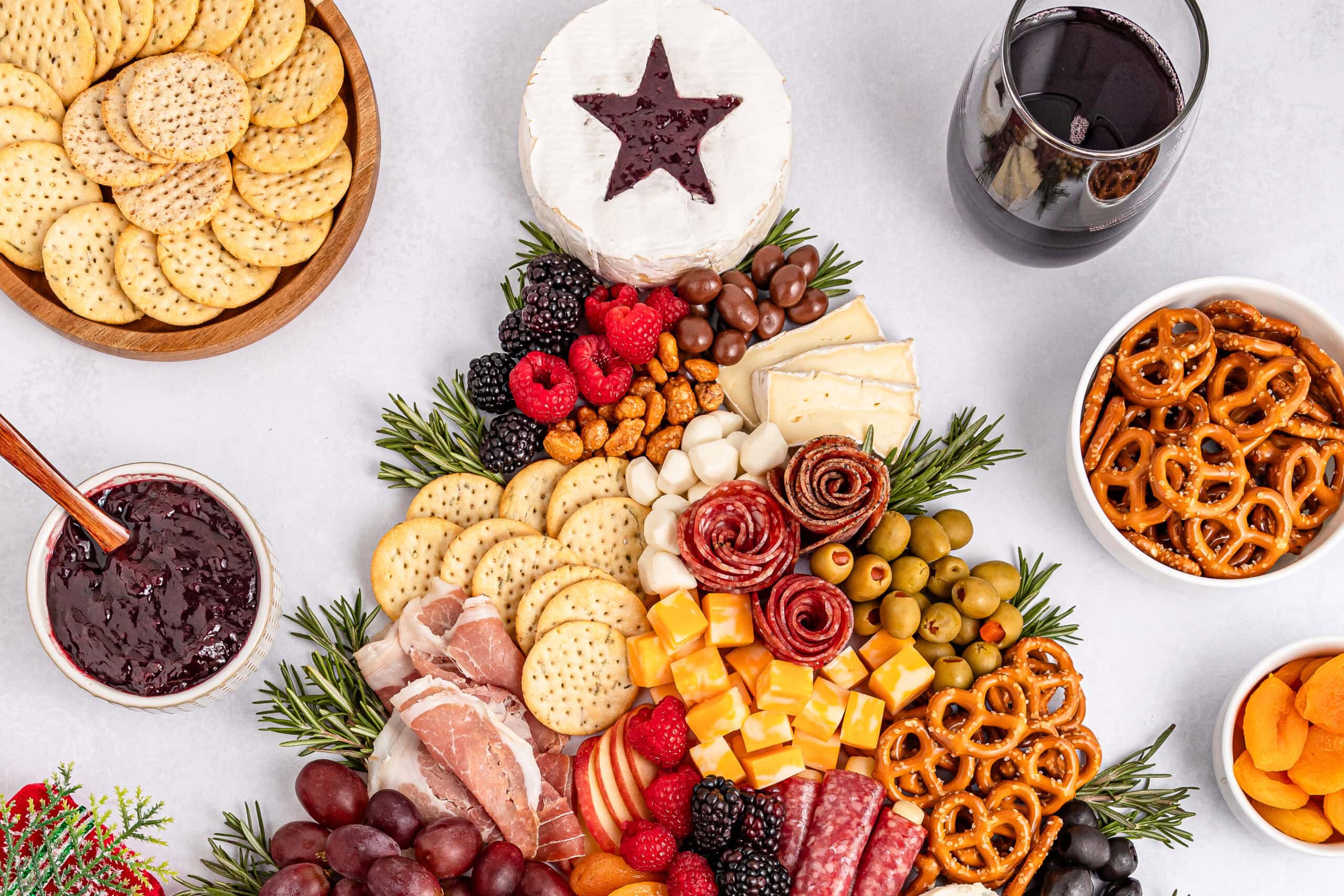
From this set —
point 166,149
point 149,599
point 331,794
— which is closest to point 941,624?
point 331,794

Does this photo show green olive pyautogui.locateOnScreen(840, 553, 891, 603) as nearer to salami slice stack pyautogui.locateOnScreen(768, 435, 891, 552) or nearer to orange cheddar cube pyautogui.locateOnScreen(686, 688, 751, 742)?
salami slice stack pyautogui.locateOnScreen(768, 435, 891, 552)

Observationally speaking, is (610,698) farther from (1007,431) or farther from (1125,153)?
(1125,153)

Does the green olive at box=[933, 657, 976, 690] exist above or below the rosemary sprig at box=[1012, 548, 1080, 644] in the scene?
below

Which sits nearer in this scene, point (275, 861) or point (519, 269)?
point (275, 861)

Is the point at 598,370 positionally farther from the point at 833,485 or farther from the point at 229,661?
the point at 229,661

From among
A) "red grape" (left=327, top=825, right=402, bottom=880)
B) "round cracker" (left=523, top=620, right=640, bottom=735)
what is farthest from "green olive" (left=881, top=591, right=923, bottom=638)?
"red grape" (left=327, top=825, right=402, bottom=880)

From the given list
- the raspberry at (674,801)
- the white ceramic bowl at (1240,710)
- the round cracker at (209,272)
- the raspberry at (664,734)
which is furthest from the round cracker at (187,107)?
the white ceramic bowl at (1240,710)

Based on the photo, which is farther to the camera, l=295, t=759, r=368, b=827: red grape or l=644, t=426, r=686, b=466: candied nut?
l=644, t=426, r=686, b=466: candied nut

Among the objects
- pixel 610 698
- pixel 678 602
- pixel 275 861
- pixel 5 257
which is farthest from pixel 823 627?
pixel 5 257

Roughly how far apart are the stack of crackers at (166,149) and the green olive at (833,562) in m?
1.12

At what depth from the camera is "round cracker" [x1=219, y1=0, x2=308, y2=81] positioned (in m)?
1.89

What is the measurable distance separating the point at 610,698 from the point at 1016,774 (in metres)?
0.74

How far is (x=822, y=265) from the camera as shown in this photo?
2.06 meters

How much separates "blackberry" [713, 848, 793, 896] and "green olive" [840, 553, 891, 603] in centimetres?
49
